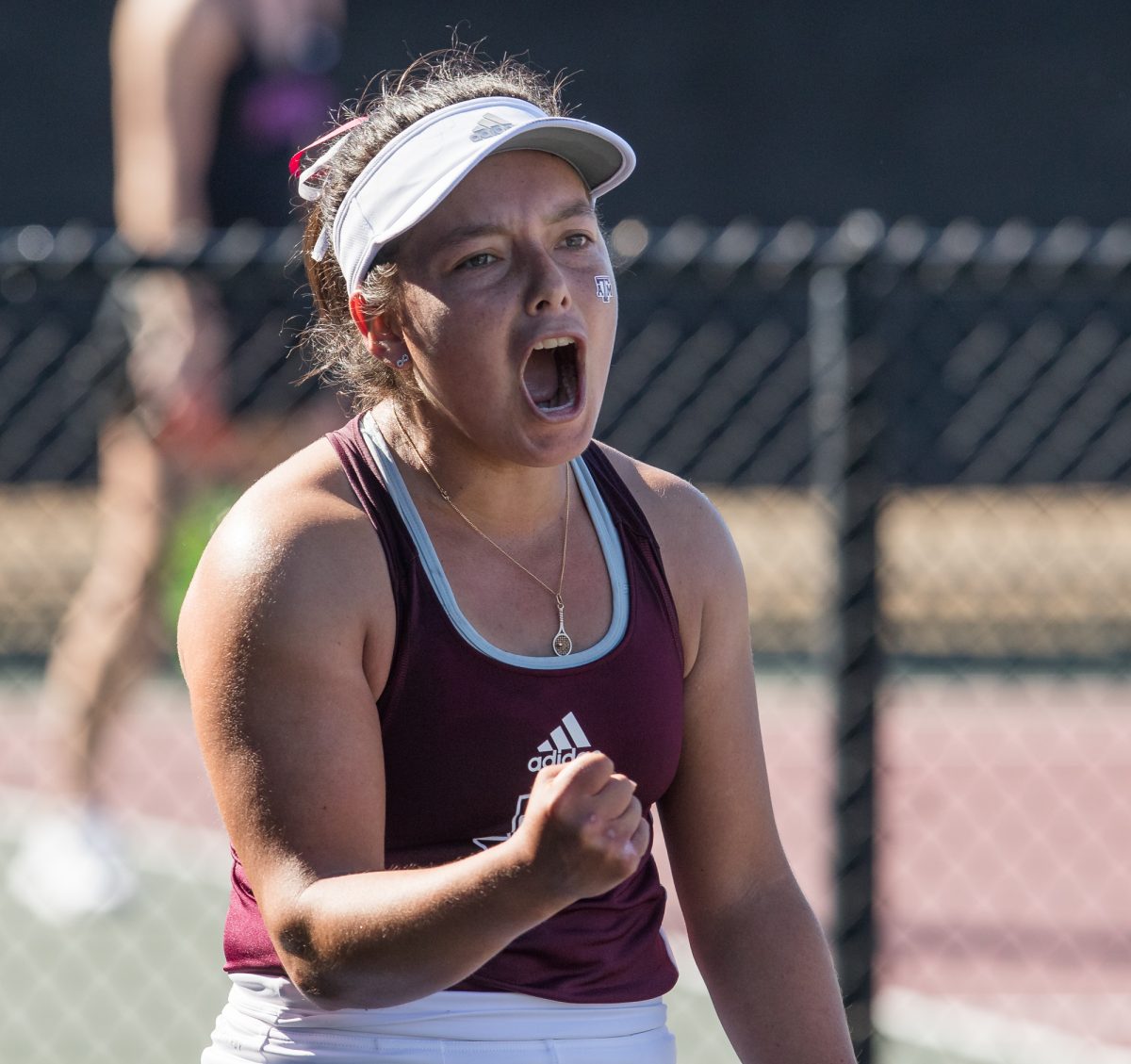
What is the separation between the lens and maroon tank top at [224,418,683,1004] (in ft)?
6.27

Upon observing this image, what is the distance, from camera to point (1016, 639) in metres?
8.32

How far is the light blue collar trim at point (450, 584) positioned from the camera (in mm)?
1937

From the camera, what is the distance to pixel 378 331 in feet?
6.63

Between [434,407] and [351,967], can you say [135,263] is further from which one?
[351,967]

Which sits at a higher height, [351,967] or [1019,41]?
[1019,41]

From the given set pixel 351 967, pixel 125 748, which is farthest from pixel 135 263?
pixel 125 748

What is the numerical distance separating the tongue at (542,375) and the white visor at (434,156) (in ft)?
0.64

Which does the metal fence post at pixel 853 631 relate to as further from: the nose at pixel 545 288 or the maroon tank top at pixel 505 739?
the nose at pixel 545 288

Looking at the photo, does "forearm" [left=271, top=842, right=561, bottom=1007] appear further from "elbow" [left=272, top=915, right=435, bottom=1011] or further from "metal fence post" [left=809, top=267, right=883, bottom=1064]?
"metal fence post" [left=809, top=267, right=883, bottom=1064]

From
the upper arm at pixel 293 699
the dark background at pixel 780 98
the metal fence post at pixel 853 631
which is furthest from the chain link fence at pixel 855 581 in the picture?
the upper arm at pixel 293 699

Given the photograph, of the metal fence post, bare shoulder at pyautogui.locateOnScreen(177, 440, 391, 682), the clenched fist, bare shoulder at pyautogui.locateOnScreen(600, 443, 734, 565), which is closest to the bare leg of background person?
the metal fence post

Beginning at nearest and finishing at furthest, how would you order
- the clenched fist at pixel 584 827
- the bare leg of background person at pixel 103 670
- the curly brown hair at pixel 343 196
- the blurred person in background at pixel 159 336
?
the clenched fist at pixel 584 827, the curly brown hair at pixel 343 196, the blurred person in background at pixel 159 336, the bare leg of background person at pixel 103 670

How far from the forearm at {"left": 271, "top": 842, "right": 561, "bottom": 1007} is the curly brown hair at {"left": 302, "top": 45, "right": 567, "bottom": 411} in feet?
1.95

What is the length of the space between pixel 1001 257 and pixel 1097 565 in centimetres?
549
